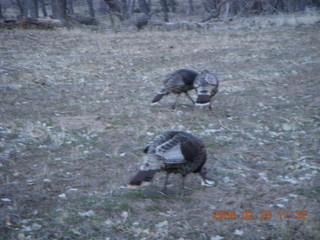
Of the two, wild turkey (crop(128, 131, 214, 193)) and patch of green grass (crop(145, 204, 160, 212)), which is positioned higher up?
wild turkey (crop(128, 131, 214, 193))

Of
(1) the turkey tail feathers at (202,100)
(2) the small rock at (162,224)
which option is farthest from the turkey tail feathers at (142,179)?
(1) the turkey tail feathers at (202,100)

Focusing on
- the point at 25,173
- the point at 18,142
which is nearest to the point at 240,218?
the point at 25,173

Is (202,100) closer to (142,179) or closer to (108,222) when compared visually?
(142,179)

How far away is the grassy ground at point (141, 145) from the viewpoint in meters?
4.21

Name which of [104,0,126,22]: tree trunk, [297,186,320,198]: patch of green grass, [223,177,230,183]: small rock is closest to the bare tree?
[104,0,126,22]: tree trunk

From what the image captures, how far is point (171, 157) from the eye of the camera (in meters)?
4.50

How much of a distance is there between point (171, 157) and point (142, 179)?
1.45 ft

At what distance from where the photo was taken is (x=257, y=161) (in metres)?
5.91

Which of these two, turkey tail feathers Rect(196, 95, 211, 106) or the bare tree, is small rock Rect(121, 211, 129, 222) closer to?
turkey tail feathers Rect(196, 95, 211, 106)

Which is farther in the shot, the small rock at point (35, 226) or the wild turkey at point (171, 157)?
the wild turkey at point (171, 157)

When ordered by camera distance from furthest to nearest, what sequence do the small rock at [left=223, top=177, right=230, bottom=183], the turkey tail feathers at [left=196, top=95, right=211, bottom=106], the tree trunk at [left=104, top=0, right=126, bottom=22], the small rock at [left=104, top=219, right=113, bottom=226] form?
the tree trunk at [left=104, top=0, right=126, bottom=22] < the turkey tail feathers at [left=196, top=95, right=211, bottom=106] < the small rock at [left=223, top=177, right=230, bottom=183] < the small rock at [left=104, top=219, right=113, bottom=226]

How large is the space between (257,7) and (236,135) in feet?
93.5

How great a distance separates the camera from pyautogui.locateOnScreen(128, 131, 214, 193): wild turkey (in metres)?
4.38

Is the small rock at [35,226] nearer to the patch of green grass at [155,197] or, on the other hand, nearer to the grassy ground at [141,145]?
the grassy ground at [141,145]
